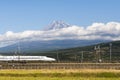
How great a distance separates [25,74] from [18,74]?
1.58 metres

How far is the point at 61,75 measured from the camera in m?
89.4

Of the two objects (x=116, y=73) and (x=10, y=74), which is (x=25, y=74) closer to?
(x=10, y=74)

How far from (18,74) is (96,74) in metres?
17.4

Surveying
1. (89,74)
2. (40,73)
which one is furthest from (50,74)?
(89,74)

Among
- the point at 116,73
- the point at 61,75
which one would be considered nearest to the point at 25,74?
the point at 61,75

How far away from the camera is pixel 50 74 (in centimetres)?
9050

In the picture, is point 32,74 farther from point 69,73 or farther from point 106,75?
point 106,75

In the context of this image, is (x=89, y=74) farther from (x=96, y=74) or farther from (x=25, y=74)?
(x=25, y=74)

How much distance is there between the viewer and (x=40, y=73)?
91.2 m

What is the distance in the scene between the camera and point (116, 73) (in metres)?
90.8

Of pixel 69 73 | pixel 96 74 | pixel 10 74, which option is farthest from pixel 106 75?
pixel 10 74

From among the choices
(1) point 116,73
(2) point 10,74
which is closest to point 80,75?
(1) point 116,73

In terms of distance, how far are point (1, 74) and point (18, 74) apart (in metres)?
4.45

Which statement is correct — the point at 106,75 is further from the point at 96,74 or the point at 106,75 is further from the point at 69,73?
the point at 69,73
